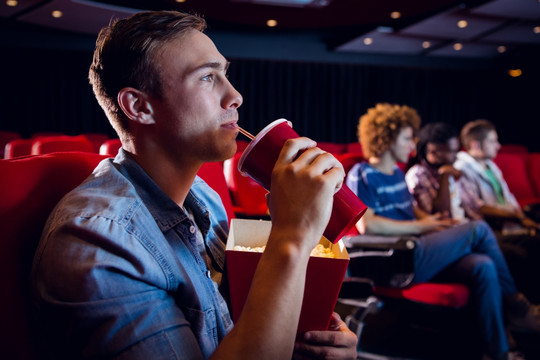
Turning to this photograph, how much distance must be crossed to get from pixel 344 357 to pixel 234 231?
0.98 ft

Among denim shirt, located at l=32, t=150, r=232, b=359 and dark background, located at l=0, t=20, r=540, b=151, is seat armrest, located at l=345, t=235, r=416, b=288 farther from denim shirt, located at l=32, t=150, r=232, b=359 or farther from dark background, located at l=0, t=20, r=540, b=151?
dark background, located at l=0, t=20, r=540, b=151

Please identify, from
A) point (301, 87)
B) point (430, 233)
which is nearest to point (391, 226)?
point (430, 233)

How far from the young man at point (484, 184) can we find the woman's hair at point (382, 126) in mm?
749

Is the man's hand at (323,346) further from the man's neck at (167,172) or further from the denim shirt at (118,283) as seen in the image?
the man's neck at (167,172)

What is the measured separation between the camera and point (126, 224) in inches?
26.3

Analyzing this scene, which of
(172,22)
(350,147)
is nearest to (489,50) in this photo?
(350,147)

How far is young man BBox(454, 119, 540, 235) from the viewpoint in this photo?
Answer: 9.40ft

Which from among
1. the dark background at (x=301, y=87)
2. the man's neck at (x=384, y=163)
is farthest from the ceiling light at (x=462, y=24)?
the man's neck at (x=384, y=163)

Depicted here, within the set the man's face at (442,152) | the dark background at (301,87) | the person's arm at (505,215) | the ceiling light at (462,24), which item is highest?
the ceiling light at (462,24)

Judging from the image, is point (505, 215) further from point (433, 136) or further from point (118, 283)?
point (118, 283)

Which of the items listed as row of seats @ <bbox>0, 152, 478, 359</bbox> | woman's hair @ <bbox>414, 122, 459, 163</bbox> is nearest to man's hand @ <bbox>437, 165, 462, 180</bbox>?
woman's hair @ <bbox>414, 122, 459, 163</bbox>

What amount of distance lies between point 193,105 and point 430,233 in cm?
172

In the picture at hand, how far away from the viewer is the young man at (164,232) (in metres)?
0.60

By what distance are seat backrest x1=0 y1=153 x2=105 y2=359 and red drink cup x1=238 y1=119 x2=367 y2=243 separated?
362 millimetres
